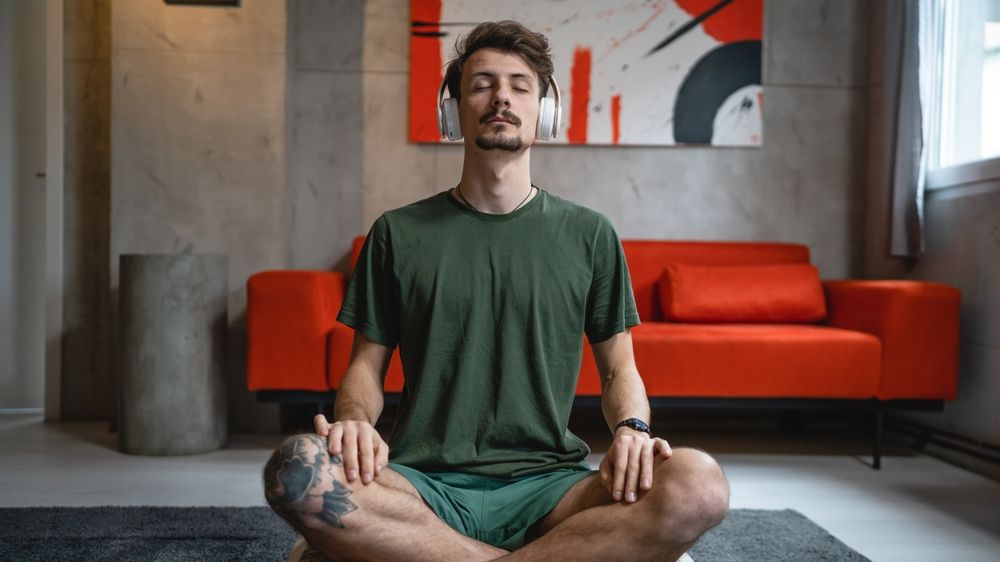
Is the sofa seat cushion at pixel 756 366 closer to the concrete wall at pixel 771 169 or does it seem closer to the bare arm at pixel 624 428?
the concrete wall at pixel 771 169

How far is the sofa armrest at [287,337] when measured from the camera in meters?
3.04

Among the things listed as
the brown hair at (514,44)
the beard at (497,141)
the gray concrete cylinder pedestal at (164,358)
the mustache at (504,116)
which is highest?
the brown hair at (514,44)

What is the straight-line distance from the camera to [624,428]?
133cm

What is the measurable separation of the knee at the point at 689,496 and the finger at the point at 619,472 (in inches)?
2.0

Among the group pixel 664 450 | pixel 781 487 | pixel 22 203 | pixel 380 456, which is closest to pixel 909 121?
pixel 781 487

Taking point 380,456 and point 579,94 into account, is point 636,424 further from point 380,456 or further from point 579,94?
point 579,94

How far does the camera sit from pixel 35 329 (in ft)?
13.7

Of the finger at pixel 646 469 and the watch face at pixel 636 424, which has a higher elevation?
the watch face at pixel 636 424

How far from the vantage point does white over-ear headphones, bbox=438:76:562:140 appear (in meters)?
1.61

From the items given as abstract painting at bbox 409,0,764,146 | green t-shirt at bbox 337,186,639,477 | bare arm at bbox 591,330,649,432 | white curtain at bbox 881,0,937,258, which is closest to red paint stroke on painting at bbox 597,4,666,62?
abstract painting at bbox 409,0,764,146

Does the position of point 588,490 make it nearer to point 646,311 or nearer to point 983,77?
point 646,311

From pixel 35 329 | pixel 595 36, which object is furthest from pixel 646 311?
pixel 35 329

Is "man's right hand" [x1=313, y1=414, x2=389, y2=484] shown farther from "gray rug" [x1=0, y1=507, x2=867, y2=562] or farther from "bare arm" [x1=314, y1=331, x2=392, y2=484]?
"gray rug" [x1=0, y1=507, x2=867, y2=562]

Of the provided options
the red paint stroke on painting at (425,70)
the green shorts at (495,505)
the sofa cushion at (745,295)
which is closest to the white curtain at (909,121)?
the sofa cushion at (745,295)
